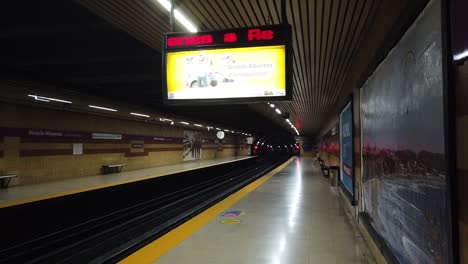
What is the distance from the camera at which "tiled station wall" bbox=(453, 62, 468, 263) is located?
146 centimetres

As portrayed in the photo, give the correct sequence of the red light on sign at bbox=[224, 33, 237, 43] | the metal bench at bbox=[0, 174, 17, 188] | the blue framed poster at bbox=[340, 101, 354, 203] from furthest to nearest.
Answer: the metal bench at bbox=[0, 174, 17, 188]
the blue framed poster at bbox=[340, 101, 354, 203]
the red light on sign at bbox=[224, 33, 237, 43]

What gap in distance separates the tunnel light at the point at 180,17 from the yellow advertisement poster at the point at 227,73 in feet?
2.23

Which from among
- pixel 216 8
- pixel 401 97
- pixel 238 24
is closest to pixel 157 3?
pixel 216 8

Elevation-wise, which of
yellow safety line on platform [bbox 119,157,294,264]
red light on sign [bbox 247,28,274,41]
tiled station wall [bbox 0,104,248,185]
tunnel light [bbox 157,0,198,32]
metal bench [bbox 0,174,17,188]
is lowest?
yellow safety line on platform [bbox 119,157,294,264]

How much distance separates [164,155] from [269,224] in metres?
16.5

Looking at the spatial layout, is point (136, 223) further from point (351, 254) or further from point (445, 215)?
point (445, 215)

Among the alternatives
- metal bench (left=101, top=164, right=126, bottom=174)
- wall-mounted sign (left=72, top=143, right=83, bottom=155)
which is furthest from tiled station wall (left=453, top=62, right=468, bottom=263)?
metal bench (left=101, top=164, right=126, bottom=174)

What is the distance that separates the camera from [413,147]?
2211 mm

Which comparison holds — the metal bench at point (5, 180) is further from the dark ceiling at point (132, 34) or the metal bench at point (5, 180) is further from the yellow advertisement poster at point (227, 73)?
the yellow advertisement poster at point (227, 73)

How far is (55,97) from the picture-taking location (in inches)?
373

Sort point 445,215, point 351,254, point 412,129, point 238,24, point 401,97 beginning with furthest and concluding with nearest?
point 238,24, point 351,254, point 401,97, point 412,129, point 445,215

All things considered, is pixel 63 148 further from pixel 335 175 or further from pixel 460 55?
pixel 460 55

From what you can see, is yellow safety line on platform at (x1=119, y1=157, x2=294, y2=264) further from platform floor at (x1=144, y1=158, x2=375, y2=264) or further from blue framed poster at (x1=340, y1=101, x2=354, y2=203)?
blue framed poster at (x1=340, y1=101, x2=354, y2=203)

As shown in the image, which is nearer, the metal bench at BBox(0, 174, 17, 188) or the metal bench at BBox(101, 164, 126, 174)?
the metal bench at BBox(0, 174, 17, 188)
